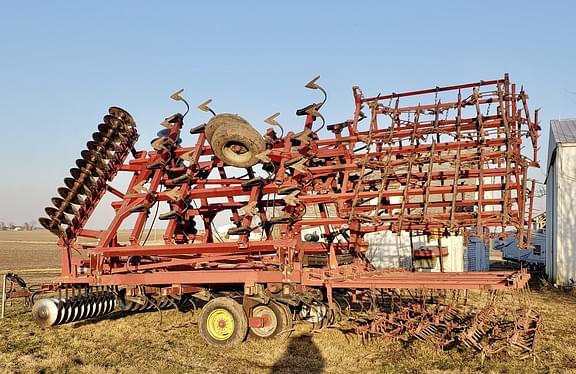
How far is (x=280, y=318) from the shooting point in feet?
29.1

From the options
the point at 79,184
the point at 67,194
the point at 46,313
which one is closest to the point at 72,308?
the point at 46,313

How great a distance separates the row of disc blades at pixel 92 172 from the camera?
1028 cm

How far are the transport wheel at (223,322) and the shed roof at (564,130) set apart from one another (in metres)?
14.8

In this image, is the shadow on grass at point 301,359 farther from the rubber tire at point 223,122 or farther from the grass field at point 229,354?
the rubber tire at point 223,122

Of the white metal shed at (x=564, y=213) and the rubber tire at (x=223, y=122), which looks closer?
the rubber tire at (x=223, y=122)

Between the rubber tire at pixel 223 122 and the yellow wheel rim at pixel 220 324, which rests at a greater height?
the rubber tire at pixel 223 122

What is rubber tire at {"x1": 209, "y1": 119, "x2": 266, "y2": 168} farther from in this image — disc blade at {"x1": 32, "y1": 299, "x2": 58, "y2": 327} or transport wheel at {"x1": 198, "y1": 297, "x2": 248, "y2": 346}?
disc blade at {"x1": 32, "y1": 299, "x2": 58, "y2": 327}

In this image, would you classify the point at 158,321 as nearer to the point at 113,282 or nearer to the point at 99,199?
the point at 113,282

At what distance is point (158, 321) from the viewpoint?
446 inches

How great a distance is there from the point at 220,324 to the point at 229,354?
751 millimetres

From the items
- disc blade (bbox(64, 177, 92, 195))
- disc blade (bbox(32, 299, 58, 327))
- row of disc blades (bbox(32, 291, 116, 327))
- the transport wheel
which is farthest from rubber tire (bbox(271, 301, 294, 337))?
disc blade (bbox(64, 177, 92, 195))

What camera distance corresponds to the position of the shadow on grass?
24.3ft

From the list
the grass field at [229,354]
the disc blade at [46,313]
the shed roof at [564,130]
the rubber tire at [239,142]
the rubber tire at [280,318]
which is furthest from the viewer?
the shed roof at [564,130]

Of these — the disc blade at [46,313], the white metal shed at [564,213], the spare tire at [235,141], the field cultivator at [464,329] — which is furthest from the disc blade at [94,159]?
the white metal shed at [564,213]
